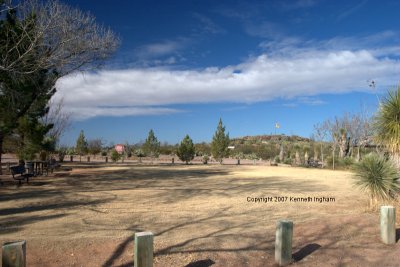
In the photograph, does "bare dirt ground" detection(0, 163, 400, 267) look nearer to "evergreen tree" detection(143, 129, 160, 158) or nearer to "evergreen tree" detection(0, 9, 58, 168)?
"evergreen tree" detection(0, 9, 58, 168)

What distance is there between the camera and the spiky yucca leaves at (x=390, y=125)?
10805mm

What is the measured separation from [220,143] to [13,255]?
36519 millimetres

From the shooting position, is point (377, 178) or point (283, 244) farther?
point (377, 178)

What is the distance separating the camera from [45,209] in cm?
945

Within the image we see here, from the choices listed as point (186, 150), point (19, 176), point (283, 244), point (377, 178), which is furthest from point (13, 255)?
point (186, 150)

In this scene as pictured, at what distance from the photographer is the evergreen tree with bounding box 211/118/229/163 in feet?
133

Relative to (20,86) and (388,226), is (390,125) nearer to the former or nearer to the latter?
(388,226)

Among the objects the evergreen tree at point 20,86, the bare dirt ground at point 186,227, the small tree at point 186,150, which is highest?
the evergreen tree at point 20,86

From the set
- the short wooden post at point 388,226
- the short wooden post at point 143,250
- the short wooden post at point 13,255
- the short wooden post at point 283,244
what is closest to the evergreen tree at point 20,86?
the short wooden post at point 13,255

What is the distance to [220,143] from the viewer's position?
40625mm

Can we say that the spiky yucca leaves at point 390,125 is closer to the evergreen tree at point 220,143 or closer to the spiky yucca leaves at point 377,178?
the spiky yucca leaves at point 377,178

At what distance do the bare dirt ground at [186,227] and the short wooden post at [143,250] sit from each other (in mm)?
735

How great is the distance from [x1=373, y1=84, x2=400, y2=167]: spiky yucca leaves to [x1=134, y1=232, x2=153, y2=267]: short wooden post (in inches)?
333

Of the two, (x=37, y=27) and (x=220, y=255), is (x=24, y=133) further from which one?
(x=220, y=255)
